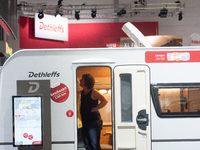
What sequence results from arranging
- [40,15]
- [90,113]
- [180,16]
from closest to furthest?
[90,113]
[40,15]
[180,16]

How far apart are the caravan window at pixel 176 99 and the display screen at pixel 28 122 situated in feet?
6.62

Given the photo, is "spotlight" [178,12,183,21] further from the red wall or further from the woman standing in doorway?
the woman standing in doorway

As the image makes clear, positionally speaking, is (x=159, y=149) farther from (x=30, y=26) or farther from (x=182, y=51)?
(x=30, y=26)

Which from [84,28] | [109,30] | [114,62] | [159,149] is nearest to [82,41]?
[84,28]

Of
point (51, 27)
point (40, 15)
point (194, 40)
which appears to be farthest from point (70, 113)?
point (51, 27)

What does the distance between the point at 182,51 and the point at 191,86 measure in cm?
64

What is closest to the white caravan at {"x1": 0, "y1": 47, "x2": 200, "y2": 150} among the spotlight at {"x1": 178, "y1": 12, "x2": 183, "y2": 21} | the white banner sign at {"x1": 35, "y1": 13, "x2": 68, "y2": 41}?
the white banner sign at {"x1": 35, "y1": 13, "x2": 68, "y2": 41}

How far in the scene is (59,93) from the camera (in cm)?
382

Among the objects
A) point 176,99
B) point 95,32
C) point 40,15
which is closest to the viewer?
point 176,99

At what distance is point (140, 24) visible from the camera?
34.7 ft

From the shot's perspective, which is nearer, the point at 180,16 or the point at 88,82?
the point at 88,82

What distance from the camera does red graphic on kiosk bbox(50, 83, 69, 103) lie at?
382 cm

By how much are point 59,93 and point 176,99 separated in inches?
81.4

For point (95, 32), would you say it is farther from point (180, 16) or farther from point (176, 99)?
point (176, 99)
